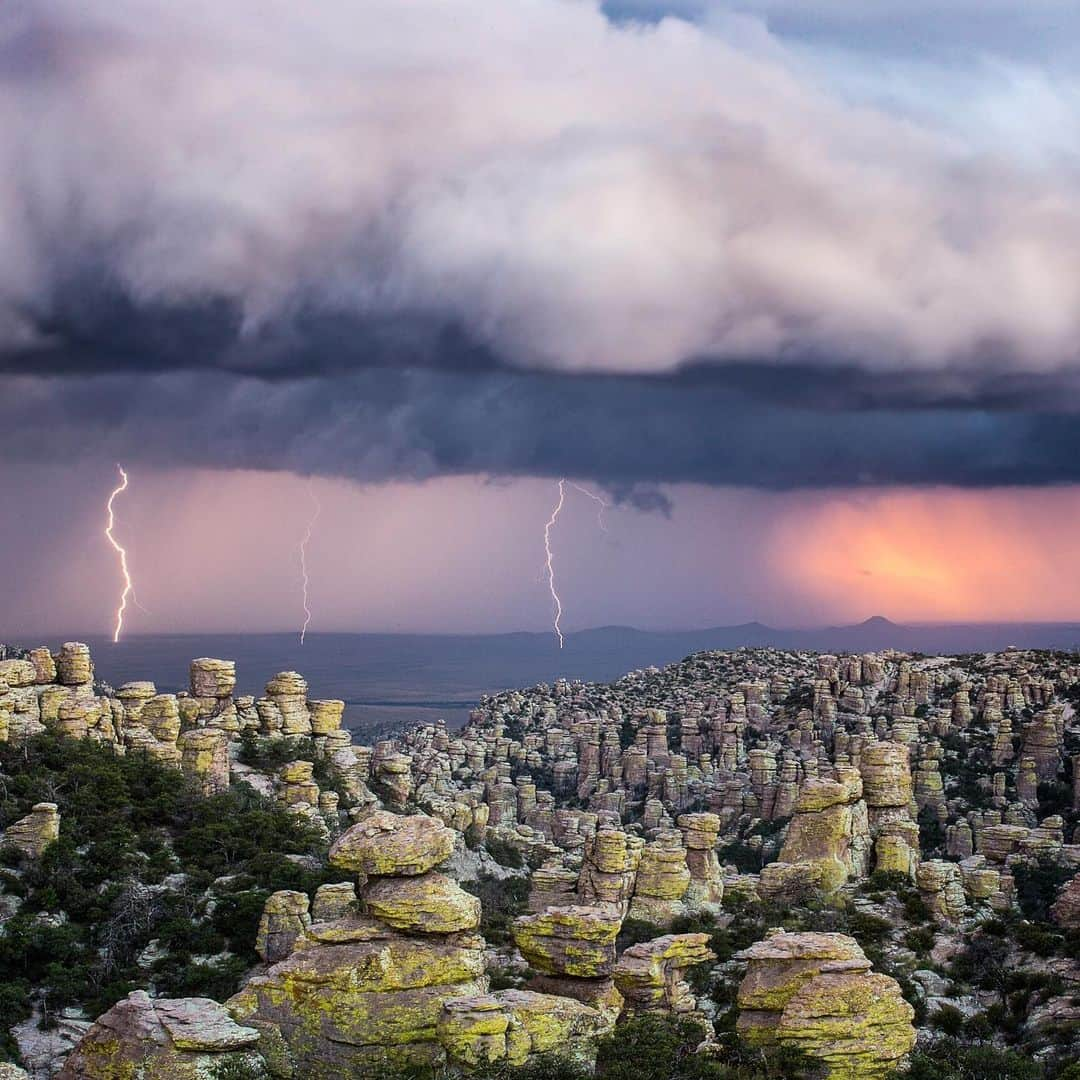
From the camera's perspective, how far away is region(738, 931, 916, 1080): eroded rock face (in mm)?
37062

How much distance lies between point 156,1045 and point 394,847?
978 cm

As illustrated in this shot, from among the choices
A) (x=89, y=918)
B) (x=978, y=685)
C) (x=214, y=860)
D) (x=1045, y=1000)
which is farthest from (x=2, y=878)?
(x=978, y=685)

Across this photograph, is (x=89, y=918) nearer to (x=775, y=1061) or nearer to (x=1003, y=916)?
(x=775, y=1061)

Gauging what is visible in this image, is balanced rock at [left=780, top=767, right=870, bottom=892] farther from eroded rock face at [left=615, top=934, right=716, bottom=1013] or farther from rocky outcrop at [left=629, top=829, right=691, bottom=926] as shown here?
eroded rock face at [left=615, top=934, right=716, bottom=1013]

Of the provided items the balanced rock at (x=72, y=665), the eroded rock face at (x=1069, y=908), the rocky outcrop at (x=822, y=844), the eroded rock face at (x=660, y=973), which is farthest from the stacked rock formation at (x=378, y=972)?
the balanced rock at (x=72, y=665)

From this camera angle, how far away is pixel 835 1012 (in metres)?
37.5

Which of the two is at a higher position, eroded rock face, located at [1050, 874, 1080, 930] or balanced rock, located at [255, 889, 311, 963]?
eroded rock face, located at [1050, 874, 1080, 930]

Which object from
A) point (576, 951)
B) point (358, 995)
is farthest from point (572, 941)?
point (358, 995)

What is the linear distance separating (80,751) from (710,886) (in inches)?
1467

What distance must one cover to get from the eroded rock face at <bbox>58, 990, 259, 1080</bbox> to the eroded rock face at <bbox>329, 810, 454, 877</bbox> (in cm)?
689

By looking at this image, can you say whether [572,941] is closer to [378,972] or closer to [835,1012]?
[378,972]

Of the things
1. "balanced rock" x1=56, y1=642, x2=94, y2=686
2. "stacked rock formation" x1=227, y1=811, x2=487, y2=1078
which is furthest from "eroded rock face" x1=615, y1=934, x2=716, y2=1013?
"balanced rock" x1=56, y1=642, x2=94, y2=686

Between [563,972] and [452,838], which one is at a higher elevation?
[452,838]

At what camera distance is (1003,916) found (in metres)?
63.4
